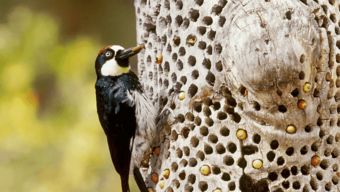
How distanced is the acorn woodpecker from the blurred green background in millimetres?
1419

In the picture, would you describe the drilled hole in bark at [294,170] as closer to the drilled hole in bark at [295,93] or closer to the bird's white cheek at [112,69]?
the drilled hole in bark at [295,93]

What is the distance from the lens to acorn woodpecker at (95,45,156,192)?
2.31m

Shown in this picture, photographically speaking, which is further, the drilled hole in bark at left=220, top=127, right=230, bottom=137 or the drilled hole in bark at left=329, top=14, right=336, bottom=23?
the drilled hole in bark at left=329, top=14, right=336, bottom=23

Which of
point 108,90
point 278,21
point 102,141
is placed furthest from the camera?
point 102,141

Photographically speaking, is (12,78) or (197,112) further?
(12,78)

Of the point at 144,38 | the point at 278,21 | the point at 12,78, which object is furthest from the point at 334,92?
the point at 12,78

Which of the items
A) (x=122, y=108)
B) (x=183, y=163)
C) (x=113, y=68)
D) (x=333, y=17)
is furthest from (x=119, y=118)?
(x=333, y=17)

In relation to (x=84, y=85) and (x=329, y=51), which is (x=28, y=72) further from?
(x=329, y=51)

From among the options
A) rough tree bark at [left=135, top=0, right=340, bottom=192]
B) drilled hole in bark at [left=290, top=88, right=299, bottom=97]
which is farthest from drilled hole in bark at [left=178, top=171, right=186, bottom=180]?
drilled hole in bark at [left=290, top=88, right=299, bottom=97]

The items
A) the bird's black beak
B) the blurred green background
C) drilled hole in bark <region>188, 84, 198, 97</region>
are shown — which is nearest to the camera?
drilled hole in bark <region>188, 84, 198, 97</region>

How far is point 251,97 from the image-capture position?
83.2 inches

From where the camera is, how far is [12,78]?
385cm

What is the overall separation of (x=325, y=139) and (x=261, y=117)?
18 centimetres

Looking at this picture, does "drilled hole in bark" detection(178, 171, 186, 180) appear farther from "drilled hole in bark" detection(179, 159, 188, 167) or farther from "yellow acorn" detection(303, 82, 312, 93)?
"yellow acorn" detection(303, 82, 312, 93)
